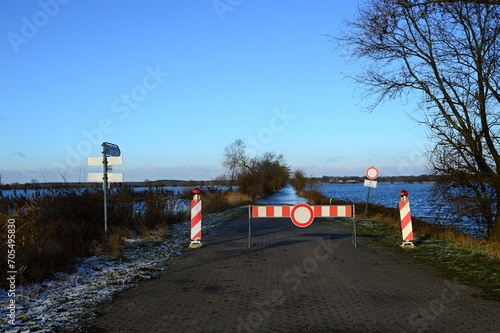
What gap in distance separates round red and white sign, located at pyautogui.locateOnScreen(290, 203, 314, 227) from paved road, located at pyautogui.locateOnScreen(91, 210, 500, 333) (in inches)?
54.3

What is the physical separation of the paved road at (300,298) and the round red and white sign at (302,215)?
1.38 metres

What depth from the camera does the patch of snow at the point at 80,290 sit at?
534 cm

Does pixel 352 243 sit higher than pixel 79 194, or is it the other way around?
pixel 79 194

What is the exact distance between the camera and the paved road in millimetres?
5188

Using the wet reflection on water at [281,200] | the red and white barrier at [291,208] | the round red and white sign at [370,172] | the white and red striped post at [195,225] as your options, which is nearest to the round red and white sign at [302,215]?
the red and white barrier at [291,208]

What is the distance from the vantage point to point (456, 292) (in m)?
6.74

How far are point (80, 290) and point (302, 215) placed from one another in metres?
6.36

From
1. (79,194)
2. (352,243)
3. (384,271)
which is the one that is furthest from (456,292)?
(79,194)

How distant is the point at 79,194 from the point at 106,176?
Result: 253cm

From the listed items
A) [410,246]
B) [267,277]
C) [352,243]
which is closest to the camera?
[267,277]

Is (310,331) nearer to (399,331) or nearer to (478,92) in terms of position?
(399,331)

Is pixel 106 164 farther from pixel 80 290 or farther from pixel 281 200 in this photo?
pixel 281 200

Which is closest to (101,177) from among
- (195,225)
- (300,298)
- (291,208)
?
(195,225)

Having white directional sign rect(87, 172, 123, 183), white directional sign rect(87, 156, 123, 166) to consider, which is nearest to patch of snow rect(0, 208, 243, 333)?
white directional sign rect(87, 172, 123, 183)
